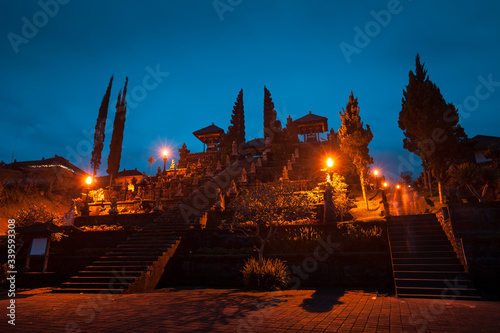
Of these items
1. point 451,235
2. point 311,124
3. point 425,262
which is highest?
point 311,124

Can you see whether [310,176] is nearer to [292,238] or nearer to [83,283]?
[292,238]

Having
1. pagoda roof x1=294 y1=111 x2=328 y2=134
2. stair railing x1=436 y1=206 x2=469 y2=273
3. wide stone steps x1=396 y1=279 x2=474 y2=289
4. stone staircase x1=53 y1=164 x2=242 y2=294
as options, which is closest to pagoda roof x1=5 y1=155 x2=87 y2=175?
stone staircase x1=53 y1=164 x2=242 y2=294

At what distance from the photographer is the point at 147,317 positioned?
21.3ft

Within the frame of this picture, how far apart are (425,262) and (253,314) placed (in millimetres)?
8257

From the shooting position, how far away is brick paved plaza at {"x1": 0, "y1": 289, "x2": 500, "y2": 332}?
5534mm

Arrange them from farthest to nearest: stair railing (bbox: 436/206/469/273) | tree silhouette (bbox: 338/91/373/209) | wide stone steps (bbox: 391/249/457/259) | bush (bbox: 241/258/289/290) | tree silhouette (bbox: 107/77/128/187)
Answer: tree silhouette (bbox: 107/77/128/187) < tree silhouette (bbox: 338/91/373/209) < wide stone steps (bbox: 391/249/457/259) < bush (bbox: 241/258/289/290) < stair railing (bbox: 436/206/469/273)

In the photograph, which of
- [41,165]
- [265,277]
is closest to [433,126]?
[265,277]

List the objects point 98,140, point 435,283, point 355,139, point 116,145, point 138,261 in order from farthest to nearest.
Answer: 1. point 98,140
2. point 116,145
3. point 355,139
4. point 138,261
5. point 435,283

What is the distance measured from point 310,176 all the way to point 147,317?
73.5 ft

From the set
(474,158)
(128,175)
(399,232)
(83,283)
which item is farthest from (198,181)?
(128,175)

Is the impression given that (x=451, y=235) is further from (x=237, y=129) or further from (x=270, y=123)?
(x=237, y=129)

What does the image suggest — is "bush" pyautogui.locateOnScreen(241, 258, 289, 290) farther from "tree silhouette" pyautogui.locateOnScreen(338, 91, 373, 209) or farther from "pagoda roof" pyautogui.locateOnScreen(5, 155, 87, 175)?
"pagoda roof" pyautogui.locateOnScreen(5, 155, 87, 175)

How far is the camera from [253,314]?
6762mm

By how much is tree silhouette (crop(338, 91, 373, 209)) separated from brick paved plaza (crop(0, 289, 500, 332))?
54.4 feet
